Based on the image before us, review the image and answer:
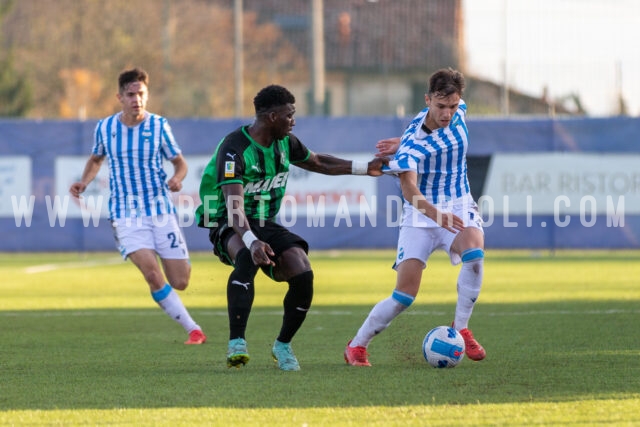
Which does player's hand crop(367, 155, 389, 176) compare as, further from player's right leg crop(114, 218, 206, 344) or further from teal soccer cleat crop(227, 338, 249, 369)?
player's right leg crop(114, 218, 206, 344)

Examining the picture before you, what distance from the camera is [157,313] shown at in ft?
40.8

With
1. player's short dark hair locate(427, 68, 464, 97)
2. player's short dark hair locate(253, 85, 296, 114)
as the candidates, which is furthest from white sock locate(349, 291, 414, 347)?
player's short dark hair locate(253, 85, 296, 114)

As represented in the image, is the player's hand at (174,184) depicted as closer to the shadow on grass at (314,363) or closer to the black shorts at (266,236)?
the shadow on grass at (314,363)

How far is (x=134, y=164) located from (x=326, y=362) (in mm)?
2919

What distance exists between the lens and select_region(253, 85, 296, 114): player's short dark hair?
25.5 ft

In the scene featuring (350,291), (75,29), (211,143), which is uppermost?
(75,29)

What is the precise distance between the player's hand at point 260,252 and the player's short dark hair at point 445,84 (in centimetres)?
156

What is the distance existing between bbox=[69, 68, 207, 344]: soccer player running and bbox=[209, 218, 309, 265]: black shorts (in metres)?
2.17

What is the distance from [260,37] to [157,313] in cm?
3544

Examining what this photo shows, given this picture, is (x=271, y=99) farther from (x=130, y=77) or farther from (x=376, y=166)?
(x=130, y=77)

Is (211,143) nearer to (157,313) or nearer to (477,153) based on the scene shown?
Answer: (477,153)

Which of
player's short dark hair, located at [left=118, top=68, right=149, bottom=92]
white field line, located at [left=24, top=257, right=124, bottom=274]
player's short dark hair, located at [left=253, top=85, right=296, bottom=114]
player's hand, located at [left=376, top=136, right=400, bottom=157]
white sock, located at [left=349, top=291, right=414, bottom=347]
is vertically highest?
player's short dark hair, located at [left=118, top=68, right=149, bottom=92]

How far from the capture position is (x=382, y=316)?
26.8 ft

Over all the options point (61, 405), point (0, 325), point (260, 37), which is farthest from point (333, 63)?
point (61, 405)
